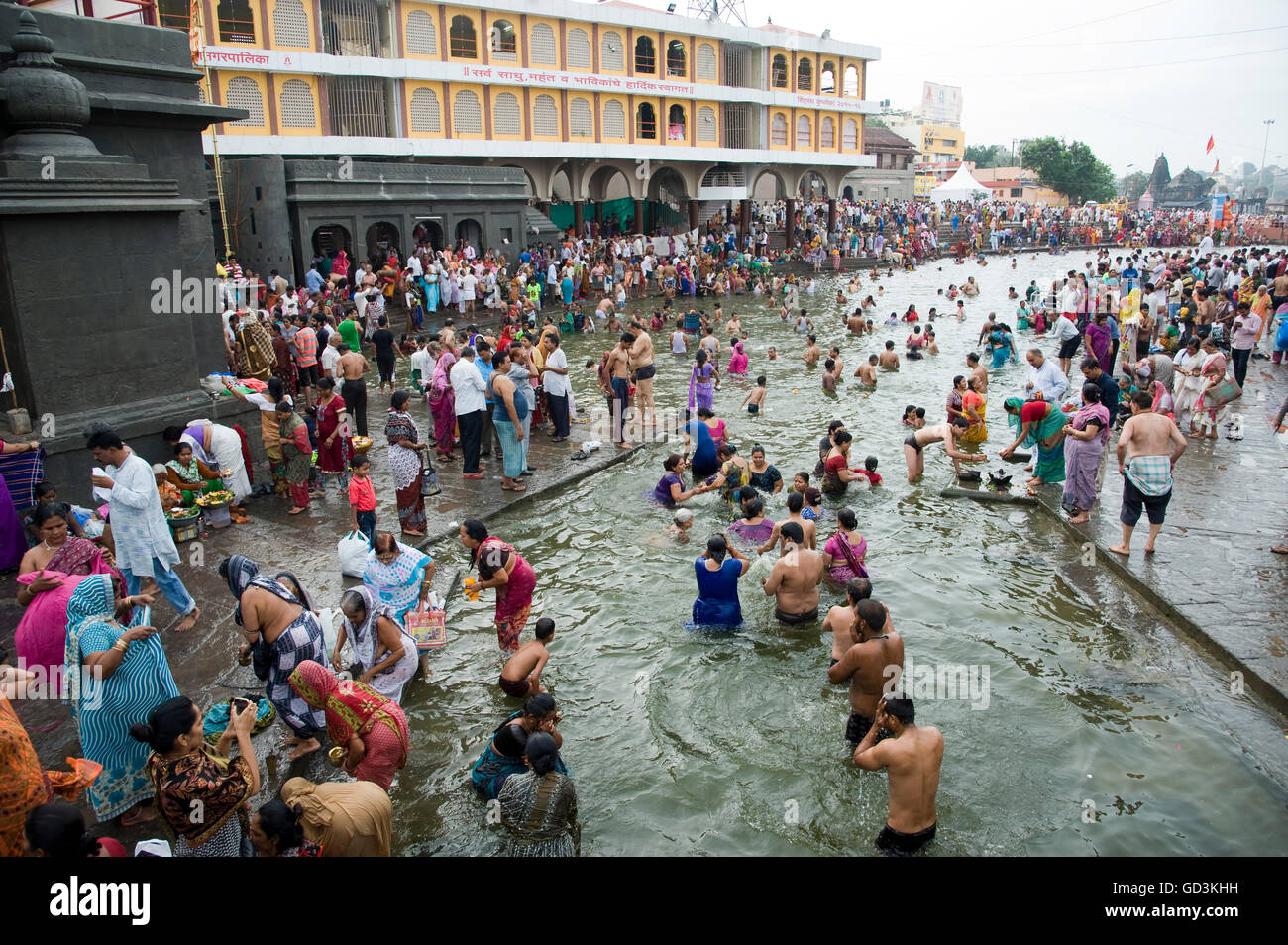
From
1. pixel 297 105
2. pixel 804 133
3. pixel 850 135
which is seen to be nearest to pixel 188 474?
pixel 297 105

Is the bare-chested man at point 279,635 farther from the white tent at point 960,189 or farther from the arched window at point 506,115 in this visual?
the white tent at point 960,189

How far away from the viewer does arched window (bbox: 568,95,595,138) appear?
30469 millimetres

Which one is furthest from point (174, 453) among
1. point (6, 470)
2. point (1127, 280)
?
point (1127, 280)

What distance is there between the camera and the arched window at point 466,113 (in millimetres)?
27469

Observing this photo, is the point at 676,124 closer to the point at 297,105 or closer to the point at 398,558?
the point at 297,105

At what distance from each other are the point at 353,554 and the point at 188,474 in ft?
6.87

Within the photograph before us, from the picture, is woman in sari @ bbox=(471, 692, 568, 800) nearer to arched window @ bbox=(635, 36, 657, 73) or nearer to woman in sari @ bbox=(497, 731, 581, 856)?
woman in sari @ bbox=(497, 731, 581, 856)

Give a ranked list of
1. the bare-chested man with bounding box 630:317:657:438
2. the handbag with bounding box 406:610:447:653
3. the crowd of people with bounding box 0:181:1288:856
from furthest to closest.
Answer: the bare-chested man with bounding box 630:317:657:438 < the handbag with bounding box 406:610:447:653 < the crowd of people with bounding box 0:181:1288:856

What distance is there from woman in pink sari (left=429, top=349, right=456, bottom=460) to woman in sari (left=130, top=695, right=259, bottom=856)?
284 inches

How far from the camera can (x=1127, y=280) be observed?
21.5 meters

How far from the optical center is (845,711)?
20.1 feet

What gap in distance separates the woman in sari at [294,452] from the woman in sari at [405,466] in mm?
1229

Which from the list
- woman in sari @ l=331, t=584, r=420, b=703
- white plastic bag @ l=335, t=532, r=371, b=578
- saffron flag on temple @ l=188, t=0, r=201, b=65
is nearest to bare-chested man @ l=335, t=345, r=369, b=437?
white plastic bag @ l=335, t=532, r=371, b=578
